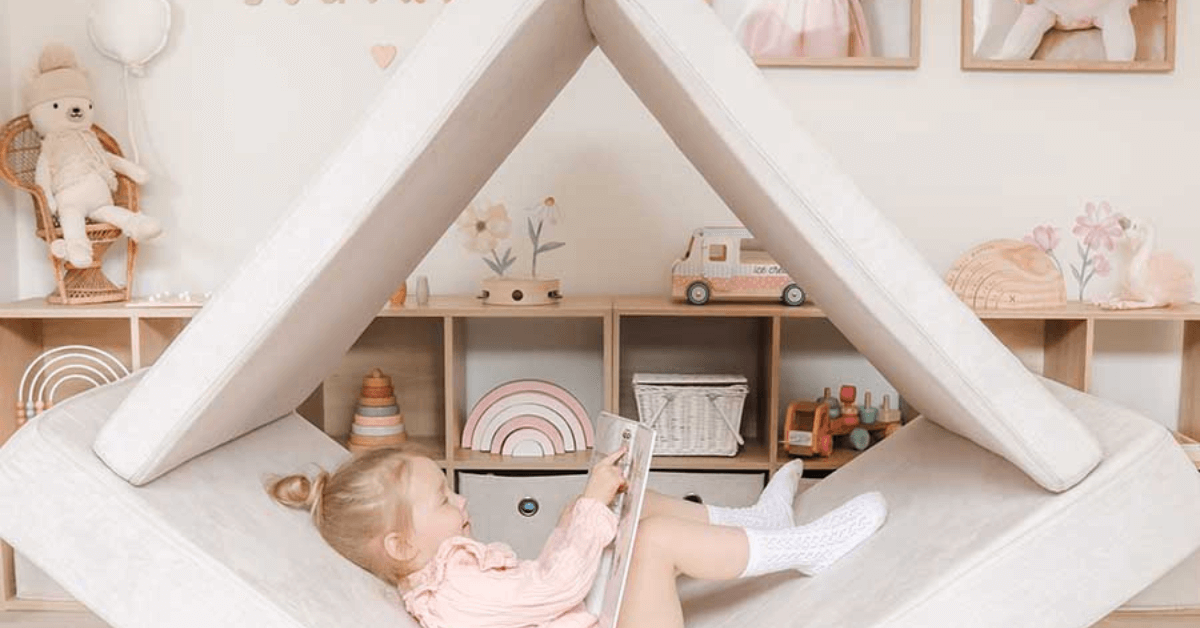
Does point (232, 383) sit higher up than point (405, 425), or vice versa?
point (232, 383)

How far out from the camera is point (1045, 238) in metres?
2.79

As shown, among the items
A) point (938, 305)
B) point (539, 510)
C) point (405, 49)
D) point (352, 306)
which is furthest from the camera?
point (405, 49)

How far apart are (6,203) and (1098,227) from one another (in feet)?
9.23

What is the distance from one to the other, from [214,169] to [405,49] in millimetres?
592

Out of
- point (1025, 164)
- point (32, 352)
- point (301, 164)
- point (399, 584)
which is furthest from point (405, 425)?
point (1025, 164)

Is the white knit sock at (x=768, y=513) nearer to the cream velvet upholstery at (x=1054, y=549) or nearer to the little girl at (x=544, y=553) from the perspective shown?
the little girl at (x=544, y=553)

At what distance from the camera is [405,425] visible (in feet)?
9.54

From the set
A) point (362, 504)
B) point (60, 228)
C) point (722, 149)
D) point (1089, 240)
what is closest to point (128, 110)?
point (60, 228)

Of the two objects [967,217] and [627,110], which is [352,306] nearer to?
[627,110]

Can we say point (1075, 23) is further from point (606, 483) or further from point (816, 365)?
point (606, 483)

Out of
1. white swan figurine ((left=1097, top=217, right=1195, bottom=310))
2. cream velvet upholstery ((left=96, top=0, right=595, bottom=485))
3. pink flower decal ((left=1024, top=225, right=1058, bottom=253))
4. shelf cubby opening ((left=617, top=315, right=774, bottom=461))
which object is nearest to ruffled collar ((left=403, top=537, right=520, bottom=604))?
cream velvet upholstery ((left=96, top=0, right=595, bottom=485))

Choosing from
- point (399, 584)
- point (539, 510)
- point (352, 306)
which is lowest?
point (539, 510)

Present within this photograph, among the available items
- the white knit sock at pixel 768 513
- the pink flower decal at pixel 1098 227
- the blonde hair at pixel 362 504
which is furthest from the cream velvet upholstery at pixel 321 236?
the pink flower decal at pixel 1098 227

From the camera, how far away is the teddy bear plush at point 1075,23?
9.12 ft
